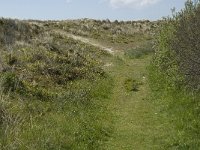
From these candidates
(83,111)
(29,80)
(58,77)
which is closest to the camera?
(83,111)

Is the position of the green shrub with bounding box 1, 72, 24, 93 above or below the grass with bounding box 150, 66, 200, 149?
above

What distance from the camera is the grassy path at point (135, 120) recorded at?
1334 centimetres

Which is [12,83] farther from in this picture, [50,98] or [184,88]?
[184,88]

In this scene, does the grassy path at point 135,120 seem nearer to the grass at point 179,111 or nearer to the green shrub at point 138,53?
the grass at point 179,111

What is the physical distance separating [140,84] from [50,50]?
782cm

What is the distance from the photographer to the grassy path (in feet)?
Answer: 43.8

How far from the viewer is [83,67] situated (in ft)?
85.2

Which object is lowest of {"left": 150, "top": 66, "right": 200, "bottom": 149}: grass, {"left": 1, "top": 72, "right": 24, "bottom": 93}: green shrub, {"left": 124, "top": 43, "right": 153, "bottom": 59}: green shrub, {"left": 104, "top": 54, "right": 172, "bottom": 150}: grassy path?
{"left": 104, "top": 54, "right": 172, "bottom": 150}: grassy path

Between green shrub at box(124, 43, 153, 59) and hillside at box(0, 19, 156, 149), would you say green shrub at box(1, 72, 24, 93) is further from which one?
green shrub at box(124, 43, 153, 59)

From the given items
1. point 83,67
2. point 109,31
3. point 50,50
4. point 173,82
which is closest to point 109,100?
point 173,82

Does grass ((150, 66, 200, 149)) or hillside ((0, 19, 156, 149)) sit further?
grass ((150, 66, 200, 149))

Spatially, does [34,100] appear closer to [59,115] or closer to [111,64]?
[59,115]

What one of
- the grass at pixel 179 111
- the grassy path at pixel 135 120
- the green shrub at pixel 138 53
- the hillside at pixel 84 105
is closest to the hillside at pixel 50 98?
the hillside at pixel 84 105

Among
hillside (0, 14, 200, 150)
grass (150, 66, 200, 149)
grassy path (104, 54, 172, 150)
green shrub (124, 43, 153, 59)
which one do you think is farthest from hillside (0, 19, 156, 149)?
green shrub (124, 43, 153, 59)
